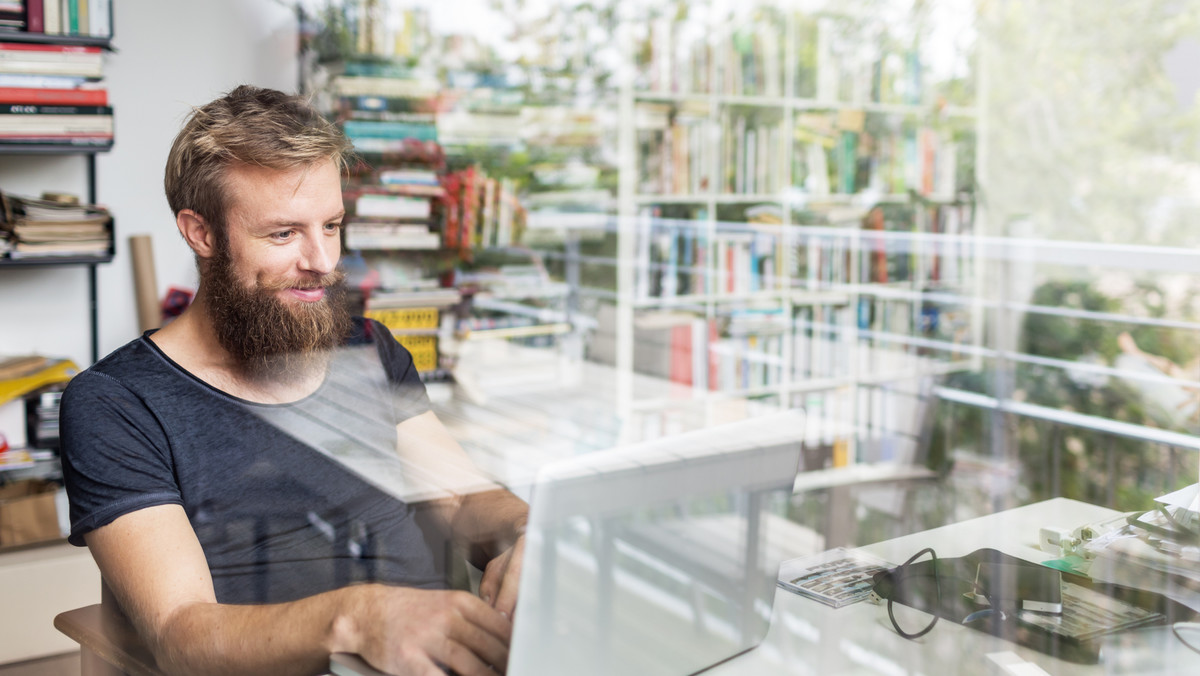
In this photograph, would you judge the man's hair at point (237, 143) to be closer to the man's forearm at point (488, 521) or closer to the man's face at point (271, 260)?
the man's face at point (271, 260)

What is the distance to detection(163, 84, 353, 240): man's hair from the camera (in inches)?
42.8

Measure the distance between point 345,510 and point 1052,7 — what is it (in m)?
5.39

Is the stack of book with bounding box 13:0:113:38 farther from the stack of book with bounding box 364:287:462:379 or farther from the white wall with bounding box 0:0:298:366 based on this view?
the stack of book with bounding box 364:287:462:379

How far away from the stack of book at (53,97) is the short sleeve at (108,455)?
120 cm

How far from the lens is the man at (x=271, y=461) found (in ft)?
2.86

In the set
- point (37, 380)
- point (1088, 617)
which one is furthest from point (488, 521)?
point (37, 380)

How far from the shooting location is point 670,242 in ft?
10.6

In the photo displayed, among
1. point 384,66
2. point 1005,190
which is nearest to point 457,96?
point 384,66

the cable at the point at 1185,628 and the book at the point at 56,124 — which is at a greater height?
the book at the point at 56,124

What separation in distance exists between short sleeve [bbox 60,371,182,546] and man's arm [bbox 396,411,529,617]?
0.36m

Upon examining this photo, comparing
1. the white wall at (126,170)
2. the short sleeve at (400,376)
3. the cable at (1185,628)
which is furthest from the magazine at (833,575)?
the white wall at (126,170)

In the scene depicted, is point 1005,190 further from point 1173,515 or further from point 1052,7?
point 1173,515

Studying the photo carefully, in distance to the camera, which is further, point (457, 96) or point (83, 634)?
point (457, 96)

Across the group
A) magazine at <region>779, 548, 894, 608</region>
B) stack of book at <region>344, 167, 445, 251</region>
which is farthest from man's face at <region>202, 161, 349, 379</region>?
stack of book at <region>344, 167, 445, 251</region>
